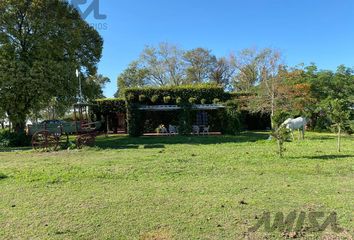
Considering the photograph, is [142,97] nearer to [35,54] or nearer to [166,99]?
[166,99]

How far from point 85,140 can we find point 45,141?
5.93 ft

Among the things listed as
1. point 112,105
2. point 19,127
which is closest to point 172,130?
point 112,105

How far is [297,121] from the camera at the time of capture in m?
16.3

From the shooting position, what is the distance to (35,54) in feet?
61.6

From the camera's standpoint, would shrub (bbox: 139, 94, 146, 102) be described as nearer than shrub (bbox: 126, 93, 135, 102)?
No

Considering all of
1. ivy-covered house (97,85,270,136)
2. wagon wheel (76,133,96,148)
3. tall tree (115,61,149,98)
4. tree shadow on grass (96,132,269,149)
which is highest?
tall tree (115,61,149,98)

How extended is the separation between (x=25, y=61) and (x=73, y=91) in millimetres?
3301

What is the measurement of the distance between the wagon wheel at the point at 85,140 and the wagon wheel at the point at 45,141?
1.11 m

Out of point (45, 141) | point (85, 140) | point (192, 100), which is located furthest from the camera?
point (192, 100)

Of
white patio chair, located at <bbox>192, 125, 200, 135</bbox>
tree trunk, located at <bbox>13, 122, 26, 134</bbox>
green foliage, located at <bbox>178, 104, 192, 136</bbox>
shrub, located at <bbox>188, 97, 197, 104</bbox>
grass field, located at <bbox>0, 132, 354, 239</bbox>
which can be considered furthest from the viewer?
shrub, located at <bbox>188, 97, 197, 104</bbox>

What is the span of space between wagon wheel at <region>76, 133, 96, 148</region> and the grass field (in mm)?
5725

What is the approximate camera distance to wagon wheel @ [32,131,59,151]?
48.9 ft

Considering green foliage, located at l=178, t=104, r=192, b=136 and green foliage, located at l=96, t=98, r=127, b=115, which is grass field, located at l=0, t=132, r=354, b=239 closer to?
green foliage, located at l=178, t=104, r=192, b=136

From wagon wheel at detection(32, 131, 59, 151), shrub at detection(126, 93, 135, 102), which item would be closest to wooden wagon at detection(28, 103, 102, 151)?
wagon wheel at detection(32, 131, 59, 151)
